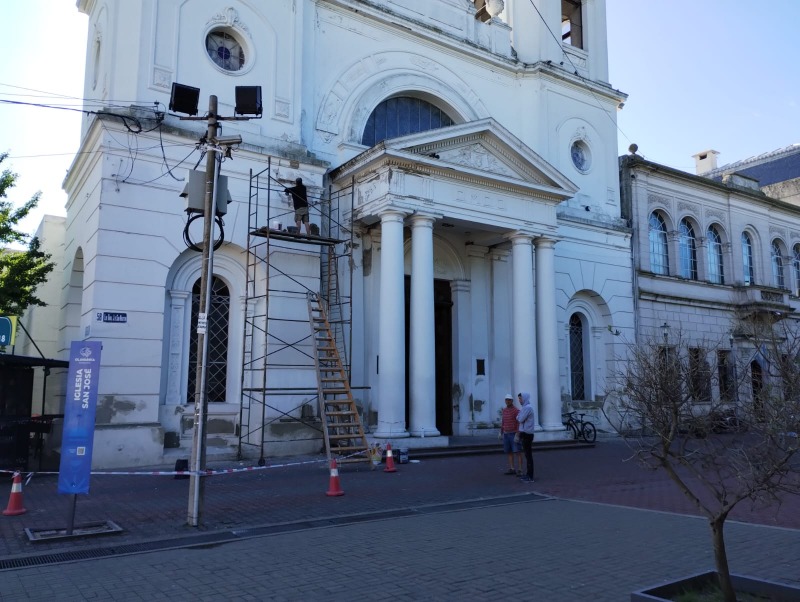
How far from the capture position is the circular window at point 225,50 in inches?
664

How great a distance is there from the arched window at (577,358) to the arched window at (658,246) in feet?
16.1

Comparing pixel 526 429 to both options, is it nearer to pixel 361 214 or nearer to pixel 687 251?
pixel 361 214

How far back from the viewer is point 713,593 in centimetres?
541

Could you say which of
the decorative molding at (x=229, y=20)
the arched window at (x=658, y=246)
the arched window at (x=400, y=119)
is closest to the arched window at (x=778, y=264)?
the arched window at (x=658, y=246)

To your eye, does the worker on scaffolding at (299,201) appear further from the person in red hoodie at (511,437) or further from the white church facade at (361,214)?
the person in red hoodie at (511,437)

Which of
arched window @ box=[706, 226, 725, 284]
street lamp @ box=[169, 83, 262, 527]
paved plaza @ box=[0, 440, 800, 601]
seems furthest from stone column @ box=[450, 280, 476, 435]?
arched window @ box=[706, 226, 725, 284]

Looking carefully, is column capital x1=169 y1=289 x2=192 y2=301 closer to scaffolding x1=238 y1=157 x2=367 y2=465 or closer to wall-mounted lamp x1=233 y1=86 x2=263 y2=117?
scaffolding x1=238 y1=157 x2=367 y2=465

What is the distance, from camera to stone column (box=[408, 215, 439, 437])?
16.5 m

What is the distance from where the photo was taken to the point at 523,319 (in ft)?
61.9

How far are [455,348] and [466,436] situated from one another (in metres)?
2.57

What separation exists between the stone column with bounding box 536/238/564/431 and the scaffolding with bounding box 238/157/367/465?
228 inches

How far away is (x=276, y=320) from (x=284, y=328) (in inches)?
11.0

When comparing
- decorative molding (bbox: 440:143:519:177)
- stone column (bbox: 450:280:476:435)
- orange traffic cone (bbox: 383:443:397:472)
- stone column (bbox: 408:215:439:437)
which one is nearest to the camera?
orange traffic cone (bbox: 383:443:397:472)

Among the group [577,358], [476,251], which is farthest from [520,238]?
[577,358]
